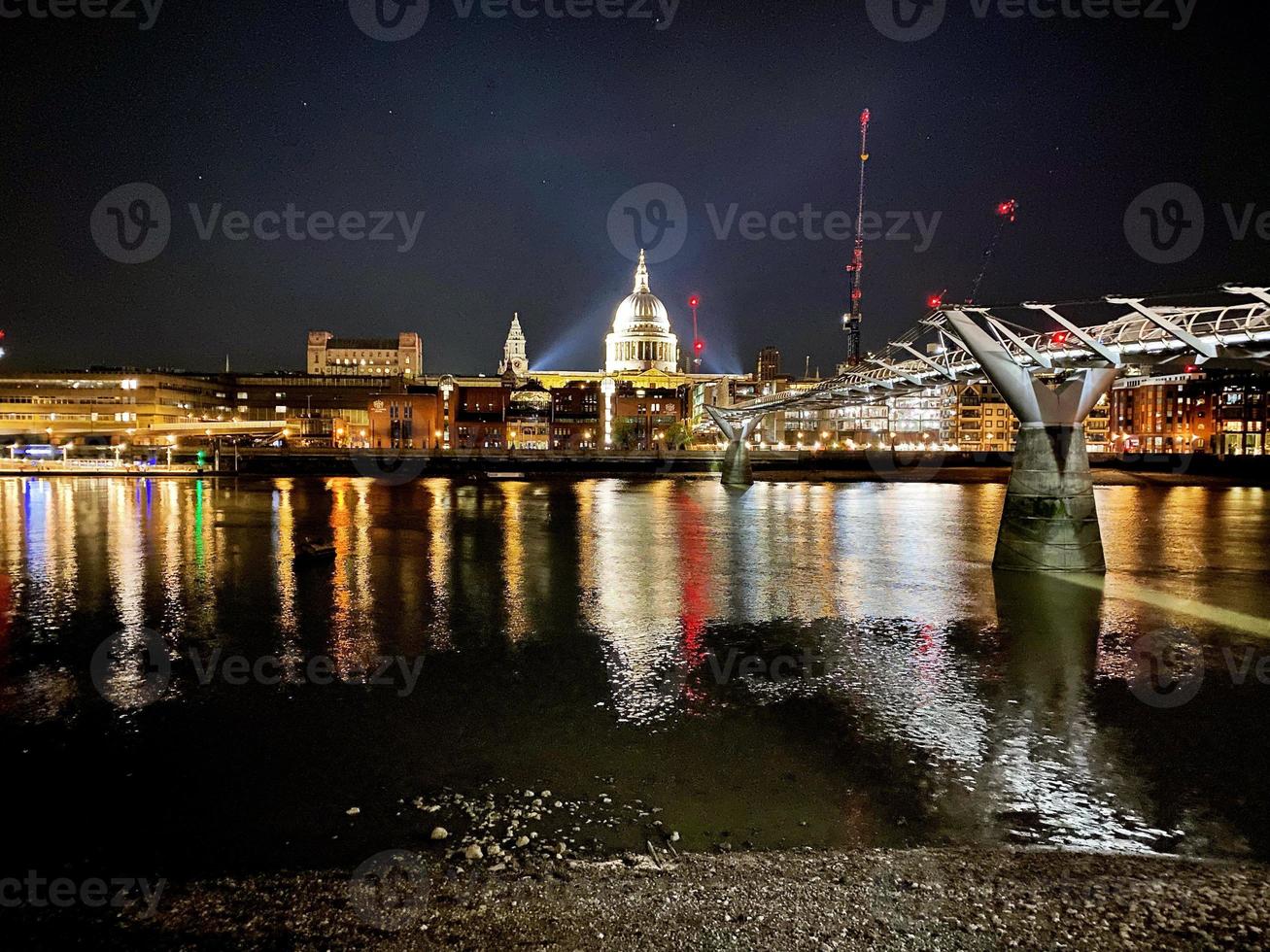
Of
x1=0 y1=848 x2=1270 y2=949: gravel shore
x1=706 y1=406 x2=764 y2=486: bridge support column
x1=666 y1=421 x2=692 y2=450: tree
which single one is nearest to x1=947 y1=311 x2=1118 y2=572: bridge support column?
x1=0 y1=848 x2=1270 y2=949: gravel shore

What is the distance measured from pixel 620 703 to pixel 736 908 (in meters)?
4.97

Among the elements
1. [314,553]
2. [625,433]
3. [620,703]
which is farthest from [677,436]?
[620,703]

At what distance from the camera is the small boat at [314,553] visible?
2358 centimetres

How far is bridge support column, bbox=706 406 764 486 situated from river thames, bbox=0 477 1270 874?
141 feet

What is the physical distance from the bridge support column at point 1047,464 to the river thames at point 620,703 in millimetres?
1092

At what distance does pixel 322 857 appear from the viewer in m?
6.37

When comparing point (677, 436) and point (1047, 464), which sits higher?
point (677, 436)

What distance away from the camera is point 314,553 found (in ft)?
77.8

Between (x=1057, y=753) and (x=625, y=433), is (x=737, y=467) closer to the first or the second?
(x=1057, y=753)

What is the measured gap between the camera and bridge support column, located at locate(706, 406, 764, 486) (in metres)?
67.9

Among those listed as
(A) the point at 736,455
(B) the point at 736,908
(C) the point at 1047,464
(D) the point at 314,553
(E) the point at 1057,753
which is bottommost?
(E) the point at 1057,753

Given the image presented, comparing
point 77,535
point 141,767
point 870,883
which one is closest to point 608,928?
point 870,883

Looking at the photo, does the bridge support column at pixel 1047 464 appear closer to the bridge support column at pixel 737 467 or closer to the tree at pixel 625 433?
the bridge support column at pixel 737 467

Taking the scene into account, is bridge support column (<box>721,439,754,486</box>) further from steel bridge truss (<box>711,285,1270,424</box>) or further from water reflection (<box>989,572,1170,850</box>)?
water reflection (<box>989,572,1170,850</box>)
